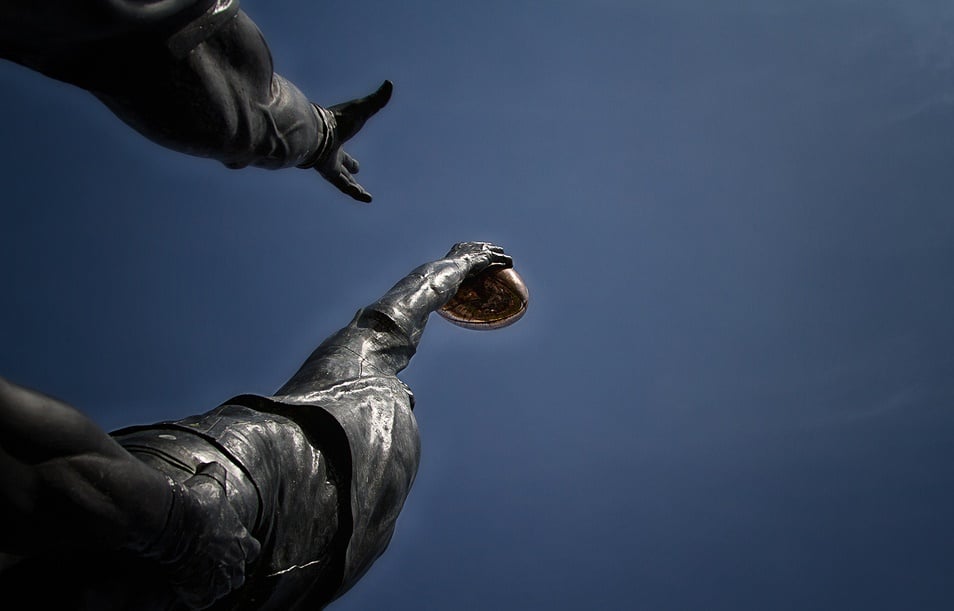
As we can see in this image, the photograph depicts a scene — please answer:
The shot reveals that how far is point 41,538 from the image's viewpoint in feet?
5.01

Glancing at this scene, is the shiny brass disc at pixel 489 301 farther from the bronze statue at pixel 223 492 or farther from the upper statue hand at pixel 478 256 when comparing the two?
the bronze statue at pixel 223 492

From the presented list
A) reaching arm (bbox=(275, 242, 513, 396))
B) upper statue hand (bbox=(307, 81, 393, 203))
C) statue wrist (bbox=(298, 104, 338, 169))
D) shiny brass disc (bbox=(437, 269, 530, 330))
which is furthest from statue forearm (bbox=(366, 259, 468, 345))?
statue wrist (bbox=(298, 104, 338, 169))

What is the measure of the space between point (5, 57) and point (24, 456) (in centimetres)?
110

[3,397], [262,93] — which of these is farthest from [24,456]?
[262,93]

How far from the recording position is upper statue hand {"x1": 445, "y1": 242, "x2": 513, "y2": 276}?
526 cm

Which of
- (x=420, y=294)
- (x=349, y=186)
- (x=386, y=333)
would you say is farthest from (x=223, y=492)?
(x=420, y=294)

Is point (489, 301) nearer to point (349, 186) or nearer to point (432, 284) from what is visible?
point (432, 284)

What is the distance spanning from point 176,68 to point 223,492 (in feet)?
4.29

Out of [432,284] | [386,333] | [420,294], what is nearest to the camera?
[386,333]

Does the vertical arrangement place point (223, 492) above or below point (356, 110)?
below

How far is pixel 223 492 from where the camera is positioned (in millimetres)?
2033

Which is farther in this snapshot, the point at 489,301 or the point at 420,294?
the point at 489,301

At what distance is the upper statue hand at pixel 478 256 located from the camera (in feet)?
17.3

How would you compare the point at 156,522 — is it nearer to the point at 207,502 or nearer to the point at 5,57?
the point at 207,502
